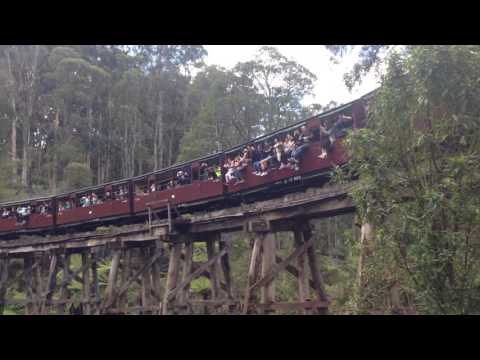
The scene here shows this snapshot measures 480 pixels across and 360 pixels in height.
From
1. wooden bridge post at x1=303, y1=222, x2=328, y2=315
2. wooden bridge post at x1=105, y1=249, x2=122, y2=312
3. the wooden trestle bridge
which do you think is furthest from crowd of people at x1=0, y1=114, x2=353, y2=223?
wooden bridge post at x1=105, y1=249, x2=122, y2=312

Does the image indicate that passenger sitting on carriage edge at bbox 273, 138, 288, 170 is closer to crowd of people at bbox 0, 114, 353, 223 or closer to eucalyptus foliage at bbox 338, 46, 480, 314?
crowd of people at bbox 0, 114, 353, 223

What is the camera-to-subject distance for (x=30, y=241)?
19516 mm

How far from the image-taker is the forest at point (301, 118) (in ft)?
16.1

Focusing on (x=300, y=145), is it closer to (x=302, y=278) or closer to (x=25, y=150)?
(x=302, y=278)

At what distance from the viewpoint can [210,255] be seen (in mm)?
14336

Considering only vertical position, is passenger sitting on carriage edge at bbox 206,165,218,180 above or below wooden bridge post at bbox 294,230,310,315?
above

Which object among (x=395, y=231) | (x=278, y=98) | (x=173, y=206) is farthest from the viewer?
(x=278, y=98)

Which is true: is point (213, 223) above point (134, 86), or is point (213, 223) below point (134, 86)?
below

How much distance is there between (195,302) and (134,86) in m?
27.1

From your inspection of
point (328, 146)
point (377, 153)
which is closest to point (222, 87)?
point (328, 146)

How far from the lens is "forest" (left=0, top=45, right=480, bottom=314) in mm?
4902

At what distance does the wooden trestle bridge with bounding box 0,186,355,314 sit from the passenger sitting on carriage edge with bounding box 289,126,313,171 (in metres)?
0.74

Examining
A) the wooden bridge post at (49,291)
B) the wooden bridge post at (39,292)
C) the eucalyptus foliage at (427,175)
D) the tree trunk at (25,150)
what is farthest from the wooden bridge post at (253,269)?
the tree trunk at (25,150)
